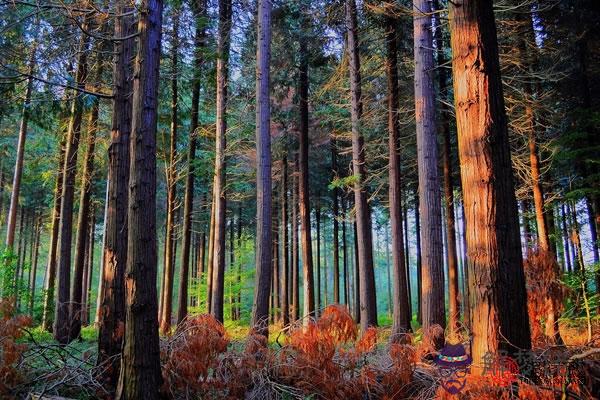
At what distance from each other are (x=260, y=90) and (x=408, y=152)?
941 centimetres

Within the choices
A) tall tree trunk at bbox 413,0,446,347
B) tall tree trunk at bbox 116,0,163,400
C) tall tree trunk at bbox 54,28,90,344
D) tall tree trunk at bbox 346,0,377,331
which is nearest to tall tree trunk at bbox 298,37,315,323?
tall tree trunk at bbox 346,0,377,331

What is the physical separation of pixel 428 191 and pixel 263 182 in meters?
3.53

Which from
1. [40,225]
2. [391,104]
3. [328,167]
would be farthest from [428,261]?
[40,225]

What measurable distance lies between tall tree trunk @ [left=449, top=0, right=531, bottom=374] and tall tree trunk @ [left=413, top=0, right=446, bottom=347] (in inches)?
194

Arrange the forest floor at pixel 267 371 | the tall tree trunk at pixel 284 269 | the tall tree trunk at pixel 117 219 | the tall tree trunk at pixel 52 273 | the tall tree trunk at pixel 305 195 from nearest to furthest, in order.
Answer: the forest floor at pixel 267 371 → the tall tree trunk at pixel 117 219 → the tall tree trunk at pixel 52 273 → the tall tree trunk at pixel 305 195 → the tall tree trunk at pixel 284 269

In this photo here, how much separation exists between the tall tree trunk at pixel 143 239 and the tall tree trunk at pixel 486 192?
11.7 feet

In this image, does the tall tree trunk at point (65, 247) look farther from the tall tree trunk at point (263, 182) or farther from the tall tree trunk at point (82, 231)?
the tall tree trunk at point (263, 182)

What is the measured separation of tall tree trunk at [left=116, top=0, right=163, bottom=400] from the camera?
480cm

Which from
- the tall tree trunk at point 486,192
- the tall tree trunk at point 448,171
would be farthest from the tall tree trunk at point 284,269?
the tall tree trunk at point 486,192

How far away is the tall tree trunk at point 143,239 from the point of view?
480 cm

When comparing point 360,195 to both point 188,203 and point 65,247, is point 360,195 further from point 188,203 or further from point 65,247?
point 65,247

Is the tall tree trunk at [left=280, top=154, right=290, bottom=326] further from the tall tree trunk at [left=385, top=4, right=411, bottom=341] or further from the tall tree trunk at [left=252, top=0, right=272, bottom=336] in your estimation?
the tall tree trunk at [left=252, top=0, right=272, bottom=336]

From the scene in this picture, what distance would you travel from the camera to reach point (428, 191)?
8.65 meters

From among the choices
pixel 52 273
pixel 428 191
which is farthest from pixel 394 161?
pixel 52 273
